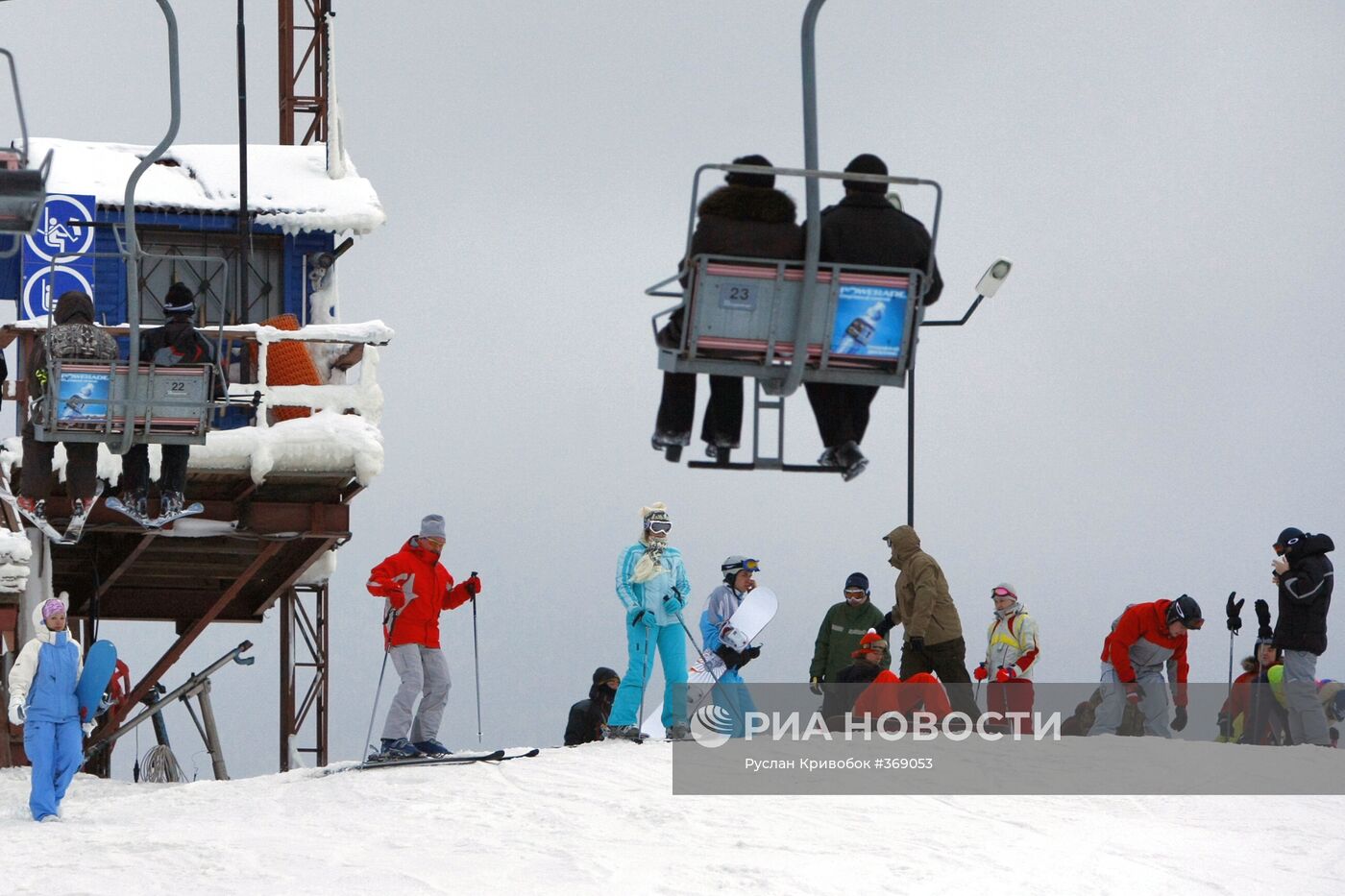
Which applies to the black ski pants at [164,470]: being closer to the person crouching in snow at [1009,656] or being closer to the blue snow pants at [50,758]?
the blue snow pants at [50,758]

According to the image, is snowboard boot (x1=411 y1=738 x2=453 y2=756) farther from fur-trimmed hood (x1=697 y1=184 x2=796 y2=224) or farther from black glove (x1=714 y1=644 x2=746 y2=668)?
fur-trimmed hood (x1=697 y1=184 x2=796 y2=224)

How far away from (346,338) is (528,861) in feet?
28.9

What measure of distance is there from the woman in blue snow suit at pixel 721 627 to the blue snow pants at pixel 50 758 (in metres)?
4.45

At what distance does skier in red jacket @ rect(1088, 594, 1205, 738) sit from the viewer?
17.8 meters

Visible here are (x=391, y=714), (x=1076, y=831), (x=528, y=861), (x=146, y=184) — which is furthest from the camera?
(x=146, y=184)

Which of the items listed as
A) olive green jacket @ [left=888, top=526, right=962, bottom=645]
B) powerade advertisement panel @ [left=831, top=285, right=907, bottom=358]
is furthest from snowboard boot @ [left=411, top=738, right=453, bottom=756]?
powerade advertisement panel @ [left=831, top=285, right=907, bottom=358]

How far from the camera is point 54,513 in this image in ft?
71.6

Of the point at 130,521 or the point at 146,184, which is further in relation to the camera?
the point at 146,184

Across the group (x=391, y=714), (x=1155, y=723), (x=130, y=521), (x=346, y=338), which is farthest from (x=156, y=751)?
(x=1155, y=723)

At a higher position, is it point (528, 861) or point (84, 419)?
point (84, 419)

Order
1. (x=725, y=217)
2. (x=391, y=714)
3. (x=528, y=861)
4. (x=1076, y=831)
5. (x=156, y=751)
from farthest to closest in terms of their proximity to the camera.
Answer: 1. (x=156, y=751)
2. (x=391, y=714)
3. (x=1076, y=831)
4. (x=528, y=861)
5. (x=725, y=217)

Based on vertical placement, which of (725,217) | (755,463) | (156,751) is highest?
(725,217)

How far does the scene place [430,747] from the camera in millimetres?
17203

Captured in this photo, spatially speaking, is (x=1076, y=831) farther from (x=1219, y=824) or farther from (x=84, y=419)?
(x=84, y=419)
